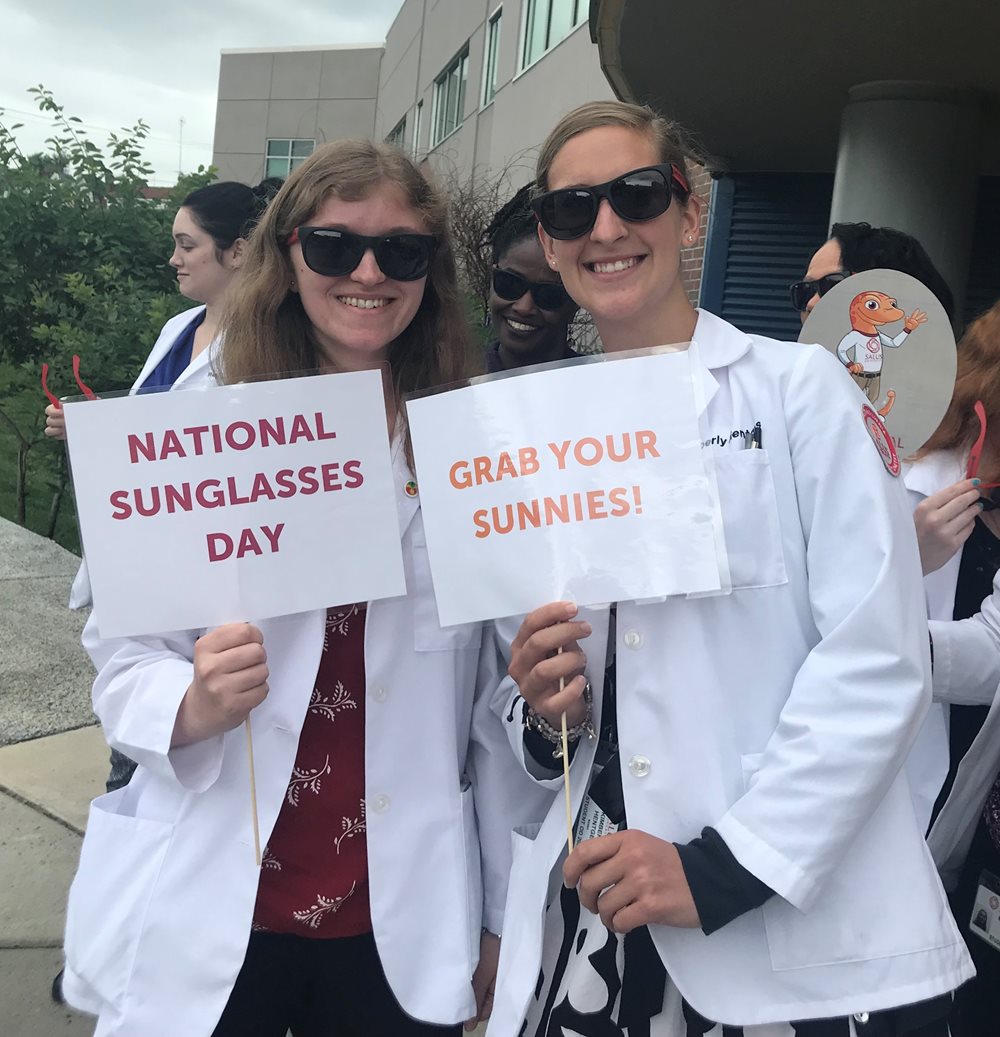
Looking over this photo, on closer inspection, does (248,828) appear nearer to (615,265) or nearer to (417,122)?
(615,265)

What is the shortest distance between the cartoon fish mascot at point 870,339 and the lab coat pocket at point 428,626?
3.34ft

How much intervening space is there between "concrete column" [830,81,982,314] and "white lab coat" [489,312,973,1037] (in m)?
4.41

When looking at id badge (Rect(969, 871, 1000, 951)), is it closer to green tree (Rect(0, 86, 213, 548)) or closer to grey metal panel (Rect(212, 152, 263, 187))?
green tree (Rect(0, 86, 213, 548))

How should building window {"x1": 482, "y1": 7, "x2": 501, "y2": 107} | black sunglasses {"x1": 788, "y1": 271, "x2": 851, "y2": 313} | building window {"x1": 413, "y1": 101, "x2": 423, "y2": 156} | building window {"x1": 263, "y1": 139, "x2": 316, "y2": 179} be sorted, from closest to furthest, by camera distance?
black sunglasses {"x1": 788, "y1": 271, "x2": 851, "y2": 313} < building window {"x1": 482, "y1": 7, "x2": 501, "y2": 107} < building window {"x1": 413, "y1": 101, "x2": 423, "y2": 156} < building window {"x1": 263, "y1": 139, "x2": 316, "y2": 179}

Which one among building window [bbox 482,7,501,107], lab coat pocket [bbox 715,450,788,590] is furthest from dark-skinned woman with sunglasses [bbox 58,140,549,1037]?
building window [bbox 482,7,501,107]

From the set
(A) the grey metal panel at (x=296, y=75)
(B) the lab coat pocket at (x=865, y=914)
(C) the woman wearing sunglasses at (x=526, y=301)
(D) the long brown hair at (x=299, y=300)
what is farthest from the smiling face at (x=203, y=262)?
(A) the grey metal panel at (x=296, y=75)

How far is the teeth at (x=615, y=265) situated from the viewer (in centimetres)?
155

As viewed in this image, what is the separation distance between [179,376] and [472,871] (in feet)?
4.86

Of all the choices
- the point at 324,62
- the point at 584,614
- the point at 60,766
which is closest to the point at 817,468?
the point at 584,614

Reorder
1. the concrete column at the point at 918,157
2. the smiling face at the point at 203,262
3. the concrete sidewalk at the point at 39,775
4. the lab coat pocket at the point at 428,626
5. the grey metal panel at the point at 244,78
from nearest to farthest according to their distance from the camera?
the lab coat pocket at the point at 428,626, the concrete sidewalk at the point at 39,775, the smiling face at the point at 203,262, the concrete column at the point at 918,157, the grey metal panel at the point at 244,78

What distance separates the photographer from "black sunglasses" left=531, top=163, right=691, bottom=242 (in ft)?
4.95

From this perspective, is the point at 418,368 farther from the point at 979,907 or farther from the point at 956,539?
the point at 979,907

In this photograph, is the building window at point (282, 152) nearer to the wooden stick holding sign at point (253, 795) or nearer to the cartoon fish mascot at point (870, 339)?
the cartoon fish mascot at point (870, 339)

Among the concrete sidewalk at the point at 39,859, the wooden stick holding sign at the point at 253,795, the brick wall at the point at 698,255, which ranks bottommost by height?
the concrete sidewalk at the point at 39,859
